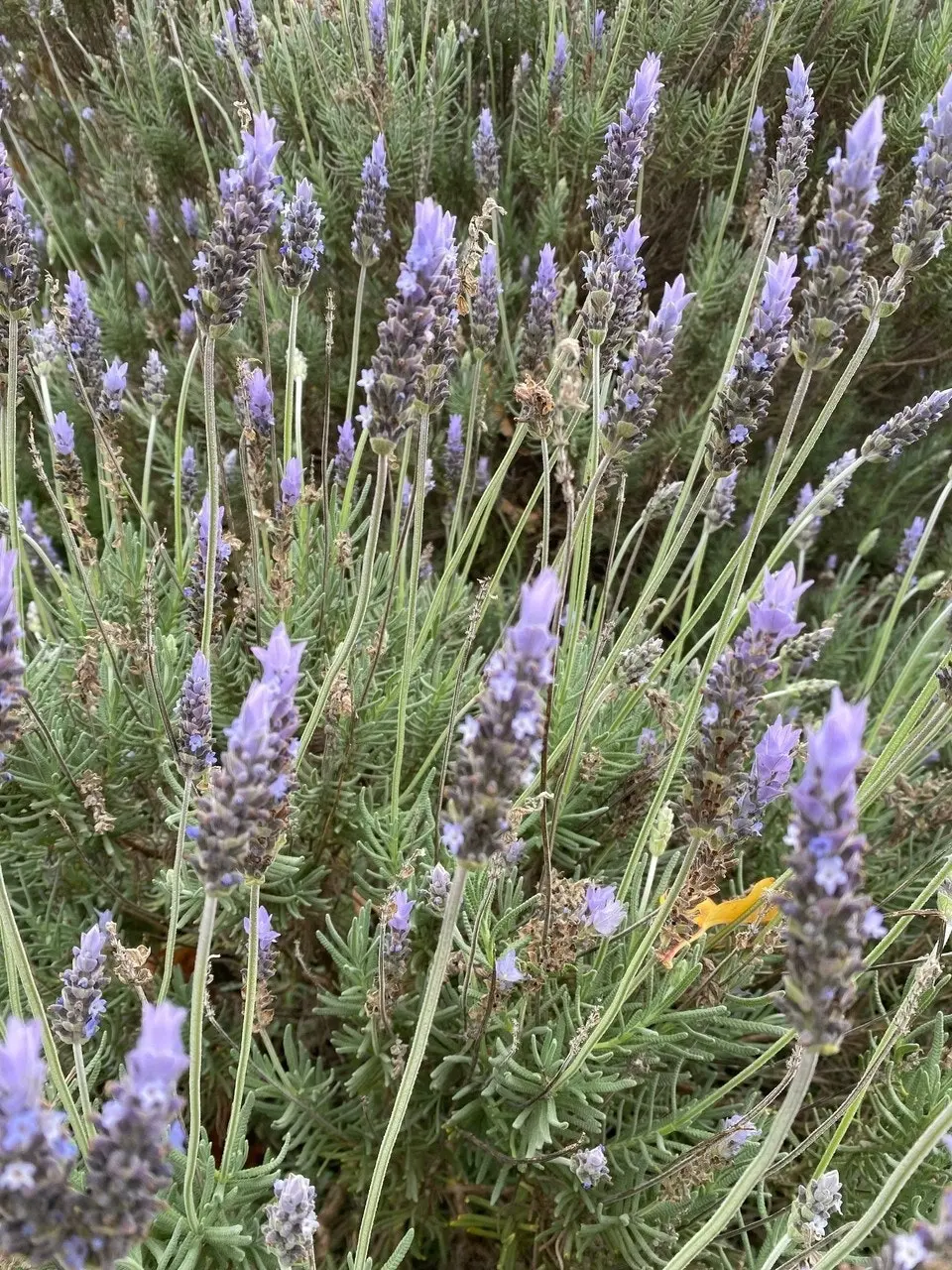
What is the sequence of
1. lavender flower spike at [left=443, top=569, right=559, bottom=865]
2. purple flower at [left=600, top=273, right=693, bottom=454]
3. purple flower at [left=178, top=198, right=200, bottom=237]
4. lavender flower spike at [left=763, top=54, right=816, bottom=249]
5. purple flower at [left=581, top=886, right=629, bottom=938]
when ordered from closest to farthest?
lavender flower spike at [left=443, top=569, right=559, bottom=865]
purple flower at [left=600, top=273, right=693, bottom=454]
purple flower at [left=581, top=886, right=629, bottom=938]
lavender flower spike at [left=763, top=54, right=816, bottom=249]
purple flower at [left=178, top=198, right=200, bottom=237]

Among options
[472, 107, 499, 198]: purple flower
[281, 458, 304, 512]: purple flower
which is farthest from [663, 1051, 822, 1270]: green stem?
[472, 107, 499, 198]: purple flower

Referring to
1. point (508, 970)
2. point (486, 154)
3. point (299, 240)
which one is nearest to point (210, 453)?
point (299, 240)

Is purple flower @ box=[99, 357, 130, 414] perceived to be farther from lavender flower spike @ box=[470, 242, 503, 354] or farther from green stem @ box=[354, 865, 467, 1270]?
green stem @ box=[354, 865, 467, 1270]

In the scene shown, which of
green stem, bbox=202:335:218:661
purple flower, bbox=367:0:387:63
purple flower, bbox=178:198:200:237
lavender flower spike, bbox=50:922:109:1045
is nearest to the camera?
lavender flower spike, bbox=50:922:109:1045

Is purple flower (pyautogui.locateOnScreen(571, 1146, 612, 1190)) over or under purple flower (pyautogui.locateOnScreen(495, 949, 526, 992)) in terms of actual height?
under

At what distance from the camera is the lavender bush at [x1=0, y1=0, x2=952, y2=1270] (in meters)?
0.96

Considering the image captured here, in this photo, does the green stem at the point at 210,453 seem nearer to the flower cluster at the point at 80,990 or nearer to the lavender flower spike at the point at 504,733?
the flower cluster at the point at 80,990

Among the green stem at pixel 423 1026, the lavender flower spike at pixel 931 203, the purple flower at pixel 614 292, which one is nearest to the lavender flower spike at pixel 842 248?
the lavender flower spike at pixel 931 203

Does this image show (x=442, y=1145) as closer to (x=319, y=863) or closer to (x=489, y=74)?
(x=319, y=863)

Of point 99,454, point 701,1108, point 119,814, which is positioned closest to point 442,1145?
point 701,1108

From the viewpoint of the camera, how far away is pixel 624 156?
1.45m

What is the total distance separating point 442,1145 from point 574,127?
101 inches

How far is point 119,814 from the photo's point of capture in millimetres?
1760

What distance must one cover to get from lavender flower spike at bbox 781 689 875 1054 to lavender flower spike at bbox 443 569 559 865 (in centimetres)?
22
